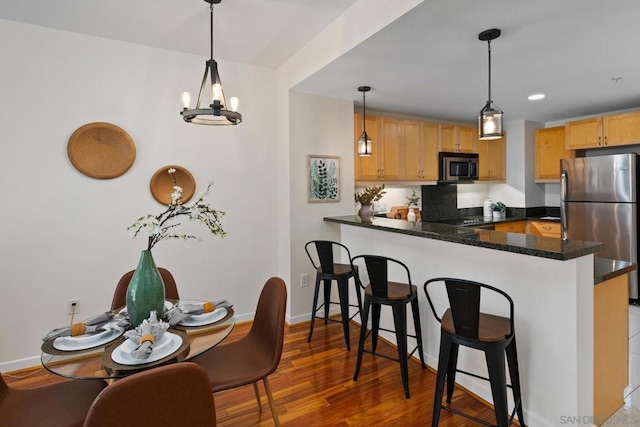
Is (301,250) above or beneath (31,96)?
beneath

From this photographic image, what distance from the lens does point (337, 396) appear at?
230cm

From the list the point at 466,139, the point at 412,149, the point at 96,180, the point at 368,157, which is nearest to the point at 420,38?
the point at 368,157

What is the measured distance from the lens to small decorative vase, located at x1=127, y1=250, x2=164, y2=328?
1658 millimetres

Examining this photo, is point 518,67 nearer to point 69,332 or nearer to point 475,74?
→ point 475,74

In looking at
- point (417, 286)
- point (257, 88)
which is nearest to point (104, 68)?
point (257, 88)

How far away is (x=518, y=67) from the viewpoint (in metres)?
2.94

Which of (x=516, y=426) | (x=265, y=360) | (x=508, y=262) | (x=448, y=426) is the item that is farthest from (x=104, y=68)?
(x=516, y=426)

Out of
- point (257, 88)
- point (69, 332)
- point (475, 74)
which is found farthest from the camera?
point (257, 88)

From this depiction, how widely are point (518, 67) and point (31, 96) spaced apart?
13.1 ft

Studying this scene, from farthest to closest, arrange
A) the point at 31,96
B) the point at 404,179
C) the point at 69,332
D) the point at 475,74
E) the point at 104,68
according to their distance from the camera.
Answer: the point at 404,179
the point at 475,74
the point at 104,68
the point at 31,96
the point at 69,332

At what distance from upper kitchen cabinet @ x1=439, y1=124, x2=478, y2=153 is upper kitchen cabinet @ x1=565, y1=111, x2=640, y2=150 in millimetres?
1203

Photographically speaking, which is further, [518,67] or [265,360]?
[518,67]

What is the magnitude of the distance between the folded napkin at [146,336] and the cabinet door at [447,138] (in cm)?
421

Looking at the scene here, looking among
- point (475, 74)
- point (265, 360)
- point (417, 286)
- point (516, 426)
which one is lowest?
point (516, 426)
